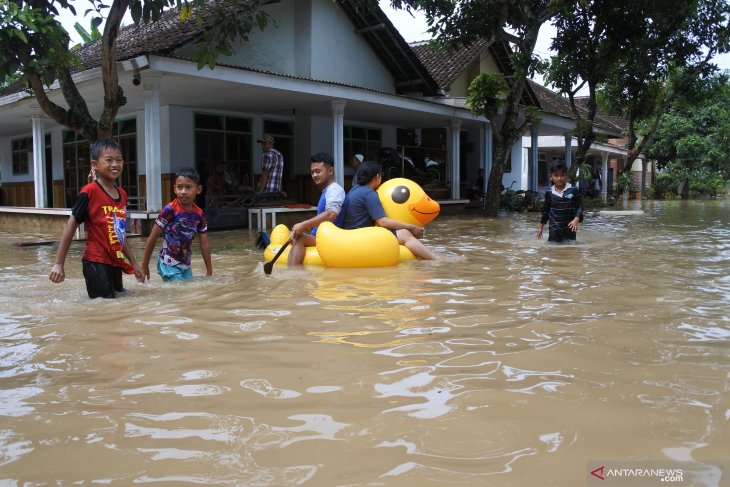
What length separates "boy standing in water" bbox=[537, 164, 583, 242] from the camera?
29.5 ft

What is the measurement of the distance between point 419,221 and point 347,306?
327cm

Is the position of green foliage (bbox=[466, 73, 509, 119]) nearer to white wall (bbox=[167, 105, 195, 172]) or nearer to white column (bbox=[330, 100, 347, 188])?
white column (bbox=[330, 100, 347, 188])

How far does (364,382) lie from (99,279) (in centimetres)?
292

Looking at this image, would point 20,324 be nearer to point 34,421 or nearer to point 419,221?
point 34,421

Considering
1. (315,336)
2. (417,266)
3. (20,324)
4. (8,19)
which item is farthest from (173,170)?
(315,336)

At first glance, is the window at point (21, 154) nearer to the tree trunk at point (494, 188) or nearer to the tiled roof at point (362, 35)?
the tiled roof at point (362, 35)

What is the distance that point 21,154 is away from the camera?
65.9 feet

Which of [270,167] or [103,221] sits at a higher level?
[270,167]

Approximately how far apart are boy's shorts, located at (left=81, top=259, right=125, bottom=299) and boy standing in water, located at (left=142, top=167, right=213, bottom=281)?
41cm

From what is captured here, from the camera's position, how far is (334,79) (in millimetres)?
16266

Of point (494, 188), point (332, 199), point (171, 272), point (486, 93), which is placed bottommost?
point (171, 272)

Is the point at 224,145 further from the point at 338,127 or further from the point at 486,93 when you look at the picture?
the point at 486,93

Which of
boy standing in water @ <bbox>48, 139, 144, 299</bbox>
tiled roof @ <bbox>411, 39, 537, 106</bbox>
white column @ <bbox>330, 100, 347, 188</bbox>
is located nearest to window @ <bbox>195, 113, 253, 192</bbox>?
white column @ <bbox>330, 100, 347, 188</bbox>

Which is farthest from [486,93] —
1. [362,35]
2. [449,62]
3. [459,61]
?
[449,62]
